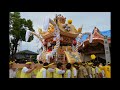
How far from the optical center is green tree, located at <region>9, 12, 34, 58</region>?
6957 millimetres

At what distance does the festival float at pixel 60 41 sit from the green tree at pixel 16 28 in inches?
8.0

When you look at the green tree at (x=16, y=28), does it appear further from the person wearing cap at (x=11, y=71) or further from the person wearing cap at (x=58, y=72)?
the person wearing cap at (x=58, y=72)

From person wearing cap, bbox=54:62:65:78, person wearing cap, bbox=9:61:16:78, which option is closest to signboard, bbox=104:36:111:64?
person wearing cap, bbox=54:62:65:78

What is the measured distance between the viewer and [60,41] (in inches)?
300

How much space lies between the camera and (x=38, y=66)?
7039mm

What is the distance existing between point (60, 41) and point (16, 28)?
98 centimetres

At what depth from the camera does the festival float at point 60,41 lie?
7.40 meters

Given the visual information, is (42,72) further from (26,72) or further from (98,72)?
(98,72)

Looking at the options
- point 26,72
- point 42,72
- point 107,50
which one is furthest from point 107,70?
point 26,72

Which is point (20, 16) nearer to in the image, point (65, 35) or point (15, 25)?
point (15, 25)

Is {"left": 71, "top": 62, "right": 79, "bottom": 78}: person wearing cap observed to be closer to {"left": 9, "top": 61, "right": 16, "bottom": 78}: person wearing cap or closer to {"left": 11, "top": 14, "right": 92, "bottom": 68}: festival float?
{"left": 11, "top": 14, "right": 92, "bottom": 68}: festival float

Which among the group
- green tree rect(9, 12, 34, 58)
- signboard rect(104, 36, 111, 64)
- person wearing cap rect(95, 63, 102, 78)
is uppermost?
green tree rect(9, 12, 34, 58)

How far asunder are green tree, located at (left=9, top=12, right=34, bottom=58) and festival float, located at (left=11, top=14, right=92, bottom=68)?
204 mm
